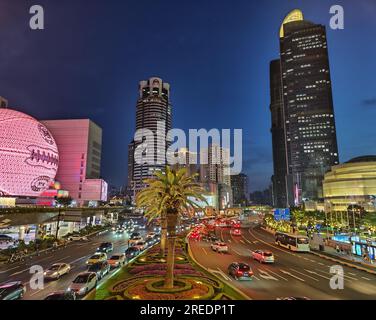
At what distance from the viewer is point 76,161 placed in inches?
5177

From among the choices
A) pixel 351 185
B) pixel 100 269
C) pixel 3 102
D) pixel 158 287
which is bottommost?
pixel 100 269

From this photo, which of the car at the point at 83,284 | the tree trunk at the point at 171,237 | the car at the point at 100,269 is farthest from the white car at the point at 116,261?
the tree trunk at the point at 171,237

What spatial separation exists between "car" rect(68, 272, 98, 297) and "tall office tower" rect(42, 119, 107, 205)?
11308 centimetres

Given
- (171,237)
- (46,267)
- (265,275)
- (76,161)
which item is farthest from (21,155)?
(76,161)

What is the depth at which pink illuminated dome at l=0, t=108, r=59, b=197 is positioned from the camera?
65375 millimetres

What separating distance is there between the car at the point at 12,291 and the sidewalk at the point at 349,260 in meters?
34.8

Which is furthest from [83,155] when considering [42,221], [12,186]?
[42,221]

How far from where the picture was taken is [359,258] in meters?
37.7

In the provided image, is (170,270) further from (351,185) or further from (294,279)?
(351,185)

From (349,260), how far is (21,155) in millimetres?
72616

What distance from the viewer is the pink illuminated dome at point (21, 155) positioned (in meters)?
65.4

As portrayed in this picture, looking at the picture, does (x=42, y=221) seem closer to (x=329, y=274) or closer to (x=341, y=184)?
(x=329, y=274)

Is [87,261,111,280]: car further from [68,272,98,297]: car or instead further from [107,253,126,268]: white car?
[68,272,98,297]: car
